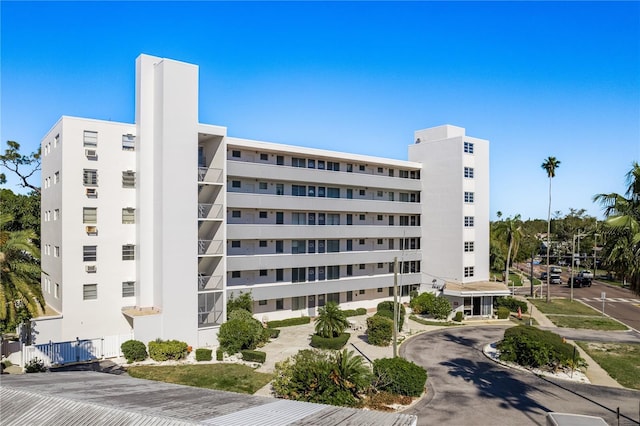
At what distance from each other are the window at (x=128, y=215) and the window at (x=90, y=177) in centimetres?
290

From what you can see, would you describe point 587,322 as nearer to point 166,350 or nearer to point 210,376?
point 210,376

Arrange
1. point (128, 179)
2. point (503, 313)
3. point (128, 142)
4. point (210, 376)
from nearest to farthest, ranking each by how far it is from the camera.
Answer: point (210, 376) < point (128, 179) < point (128, 142) < point (503, 313)

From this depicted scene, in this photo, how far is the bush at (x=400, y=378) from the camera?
2405 centimetres

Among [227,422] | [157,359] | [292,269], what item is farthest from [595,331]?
[227,422]

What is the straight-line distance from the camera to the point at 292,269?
4428 cm

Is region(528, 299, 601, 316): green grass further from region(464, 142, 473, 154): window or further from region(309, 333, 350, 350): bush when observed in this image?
region(309, 333, 350, 350): bush

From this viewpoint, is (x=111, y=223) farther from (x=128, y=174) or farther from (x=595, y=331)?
(x=595, y=331)

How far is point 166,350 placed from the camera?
3089 centimetres

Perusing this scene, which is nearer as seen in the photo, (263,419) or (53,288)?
(263,419)

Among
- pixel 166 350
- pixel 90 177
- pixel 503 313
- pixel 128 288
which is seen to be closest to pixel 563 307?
pixel 503 313

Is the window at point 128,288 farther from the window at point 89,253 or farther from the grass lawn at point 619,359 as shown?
the grass lawn at point 619,359

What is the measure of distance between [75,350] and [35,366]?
284 cm

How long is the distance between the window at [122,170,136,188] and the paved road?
25.0 m

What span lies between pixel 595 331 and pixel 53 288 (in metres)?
47.5
